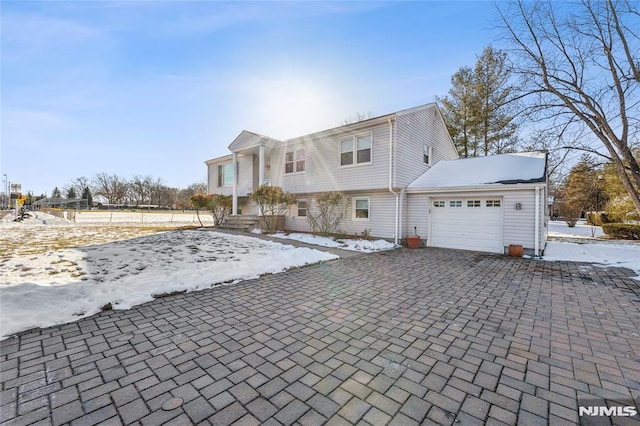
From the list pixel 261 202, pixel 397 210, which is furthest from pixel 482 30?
pixel 261 202

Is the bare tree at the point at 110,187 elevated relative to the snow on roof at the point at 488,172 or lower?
elevated

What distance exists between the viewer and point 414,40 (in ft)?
30.6

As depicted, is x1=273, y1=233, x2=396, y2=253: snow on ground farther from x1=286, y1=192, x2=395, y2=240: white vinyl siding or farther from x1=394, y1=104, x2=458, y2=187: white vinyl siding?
x1=394, y1=104, x2=458, y2=187: white vinyl siding

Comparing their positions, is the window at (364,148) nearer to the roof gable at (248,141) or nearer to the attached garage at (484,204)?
the attached garage at (484,204)

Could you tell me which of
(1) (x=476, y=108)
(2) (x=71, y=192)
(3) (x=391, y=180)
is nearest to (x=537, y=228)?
(3) (x=391, y=180)

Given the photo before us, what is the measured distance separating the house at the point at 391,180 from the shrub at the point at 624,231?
9.99m

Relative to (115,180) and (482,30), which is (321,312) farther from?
(115,180)

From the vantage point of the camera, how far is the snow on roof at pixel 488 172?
31.7 ft

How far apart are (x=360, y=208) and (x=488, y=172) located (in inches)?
211

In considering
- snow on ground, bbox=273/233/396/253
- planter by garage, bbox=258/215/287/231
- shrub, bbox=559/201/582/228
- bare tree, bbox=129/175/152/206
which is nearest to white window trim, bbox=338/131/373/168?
snow on ground, bbox=273/233/396/253

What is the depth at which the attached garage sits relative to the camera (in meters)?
9.06

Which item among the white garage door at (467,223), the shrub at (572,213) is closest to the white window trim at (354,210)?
the white garage door at (467,223)

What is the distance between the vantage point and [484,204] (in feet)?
32.9

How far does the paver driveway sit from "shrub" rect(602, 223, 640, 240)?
1595 cm
